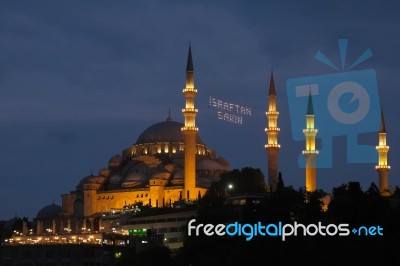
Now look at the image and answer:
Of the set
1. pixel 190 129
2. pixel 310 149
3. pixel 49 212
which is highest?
pixel 190 129

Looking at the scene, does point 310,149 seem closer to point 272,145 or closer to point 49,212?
point 272,145

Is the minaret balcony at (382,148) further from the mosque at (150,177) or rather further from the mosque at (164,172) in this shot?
the mosque at (150,177)

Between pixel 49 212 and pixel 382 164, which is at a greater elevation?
pixel 382 164

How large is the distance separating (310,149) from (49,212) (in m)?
24.6

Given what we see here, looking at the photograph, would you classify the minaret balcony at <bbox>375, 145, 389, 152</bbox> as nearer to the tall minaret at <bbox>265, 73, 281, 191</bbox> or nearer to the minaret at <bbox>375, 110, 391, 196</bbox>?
the minaret at <bbox>375, 110, 391, 196</bbox>

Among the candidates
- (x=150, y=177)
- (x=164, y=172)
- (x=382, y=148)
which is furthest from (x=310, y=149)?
(x=150, y=177)

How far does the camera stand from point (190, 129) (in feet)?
282

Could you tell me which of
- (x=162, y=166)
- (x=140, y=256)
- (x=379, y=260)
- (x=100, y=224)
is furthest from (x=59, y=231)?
(x=379, y=260)

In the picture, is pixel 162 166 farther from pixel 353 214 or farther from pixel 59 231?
pixel 353 214

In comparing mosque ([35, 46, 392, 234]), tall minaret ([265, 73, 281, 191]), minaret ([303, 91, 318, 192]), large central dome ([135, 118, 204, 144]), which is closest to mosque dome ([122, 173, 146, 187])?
mosque ([35, 46, 392, 234])

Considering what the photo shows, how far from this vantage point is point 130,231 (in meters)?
85.0

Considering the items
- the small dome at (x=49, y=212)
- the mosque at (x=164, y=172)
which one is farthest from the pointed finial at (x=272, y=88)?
the small dome at (x=49, y=212)

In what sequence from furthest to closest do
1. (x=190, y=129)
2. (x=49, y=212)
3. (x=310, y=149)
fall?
(x=49, y=212), (x=190, y=129), (x=310, y=149)

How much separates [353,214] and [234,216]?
7850mm
